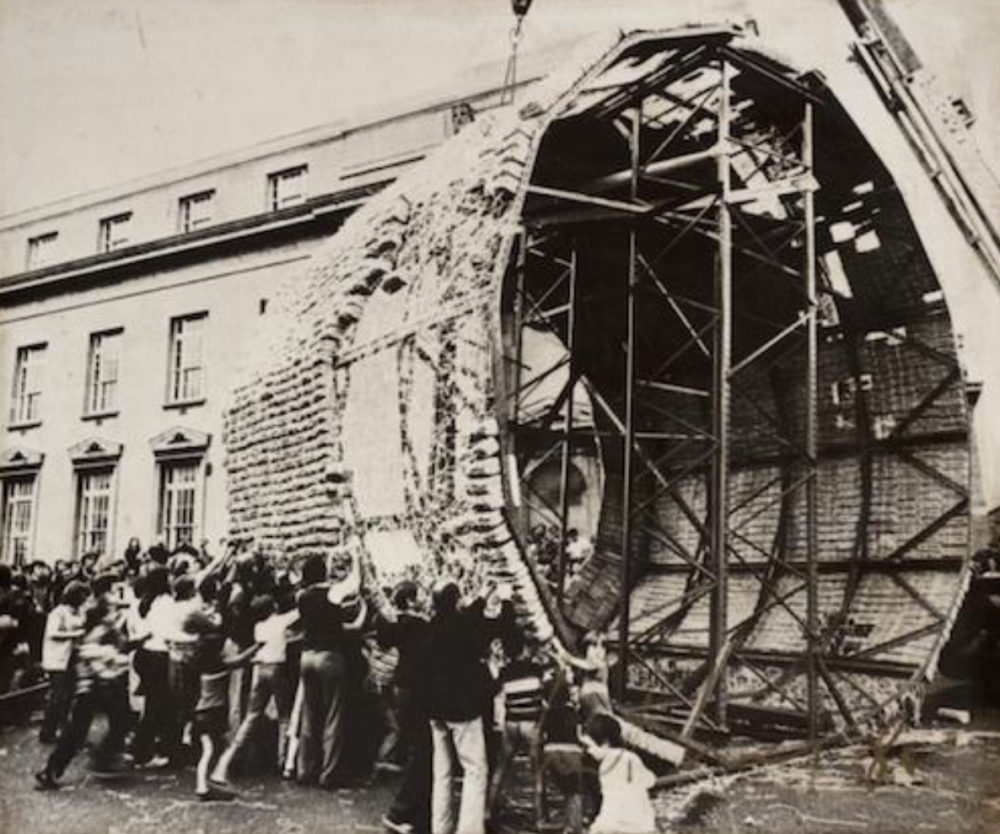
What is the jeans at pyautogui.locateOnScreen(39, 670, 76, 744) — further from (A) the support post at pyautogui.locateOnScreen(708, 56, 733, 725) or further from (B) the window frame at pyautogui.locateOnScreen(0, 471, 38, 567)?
(A) the support post at pyautogui.locateOnScreen(708, 56, 733, 725)

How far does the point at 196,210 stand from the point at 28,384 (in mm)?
2216

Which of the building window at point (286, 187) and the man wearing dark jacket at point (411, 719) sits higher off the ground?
the building window at point (286, 187)

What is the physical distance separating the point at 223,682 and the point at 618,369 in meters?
5.28

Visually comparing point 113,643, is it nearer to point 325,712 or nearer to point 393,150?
point 325,712

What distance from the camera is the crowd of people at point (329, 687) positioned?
527cm

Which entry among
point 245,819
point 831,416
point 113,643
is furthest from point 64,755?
point 831,416

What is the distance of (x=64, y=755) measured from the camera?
19.1 feet

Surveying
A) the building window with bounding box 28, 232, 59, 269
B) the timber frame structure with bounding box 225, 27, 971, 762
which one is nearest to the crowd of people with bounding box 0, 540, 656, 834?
the timber frame structure with bounding box 225, 27, 971, 762

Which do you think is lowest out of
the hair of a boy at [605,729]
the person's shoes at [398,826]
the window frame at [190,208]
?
the person's shoes at [398,826]

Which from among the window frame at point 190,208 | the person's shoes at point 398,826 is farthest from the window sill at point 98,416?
the person's shoes at point 398,826

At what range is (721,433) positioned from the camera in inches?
244

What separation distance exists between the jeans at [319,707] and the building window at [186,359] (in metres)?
2.94

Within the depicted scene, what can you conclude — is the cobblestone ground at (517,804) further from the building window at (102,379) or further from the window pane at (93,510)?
the building window at (102,379)

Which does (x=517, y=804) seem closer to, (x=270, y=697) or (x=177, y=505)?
(x=270, y=697)
